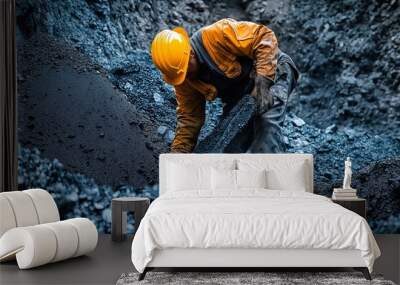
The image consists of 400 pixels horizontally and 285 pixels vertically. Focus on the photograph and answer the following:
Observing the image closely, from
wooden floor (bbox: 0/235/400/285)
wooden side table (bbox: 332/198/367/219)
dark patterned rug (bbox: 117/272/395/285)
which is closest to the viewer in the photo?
dark patterned rug (bbox: 117/272/395/285)

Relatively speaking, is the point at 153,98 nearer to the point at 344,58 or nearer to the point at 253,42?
the point at 253,42

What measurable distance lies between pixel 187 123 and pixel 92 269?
7.80 feet

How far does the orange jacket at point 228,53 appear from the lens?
6859mm

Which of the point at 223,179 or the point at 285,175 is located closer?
the point at 223,179

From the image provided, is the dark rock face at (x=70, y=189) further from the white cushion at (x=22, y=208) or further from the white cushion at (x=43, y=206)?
the white cushion at (x=22, y=208)

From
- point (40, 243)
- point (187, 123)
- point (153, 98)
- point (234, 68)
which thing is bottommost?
point (40, 243)

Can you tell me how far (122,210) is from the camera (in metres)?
6.45

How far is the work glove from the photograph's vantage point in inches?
270

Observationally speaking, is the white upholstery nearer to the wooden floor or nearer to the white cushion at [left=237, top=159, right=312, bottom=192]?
the white cushion at [left=237, top=159, right=312, bottom=192]

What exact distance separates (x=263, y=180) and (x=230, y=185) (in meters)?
0.34

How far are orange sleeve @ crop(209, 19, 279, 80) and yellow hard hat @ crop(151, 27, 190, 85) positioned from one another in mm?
425

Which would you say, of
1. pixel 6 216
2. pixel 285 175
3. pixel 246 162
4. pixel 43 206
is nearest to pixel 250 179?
pixel 285 175

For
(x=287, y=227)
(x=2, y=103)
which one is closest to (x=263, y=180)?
(x=287, y=227)

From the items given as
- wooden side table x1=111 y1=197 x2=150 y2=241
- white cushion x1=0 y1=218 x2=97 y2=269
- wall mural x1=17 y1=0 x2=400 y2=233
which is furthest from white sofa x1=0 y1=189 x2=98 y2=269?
wall mural x1=17 y1=0 x2=400 y2=233
